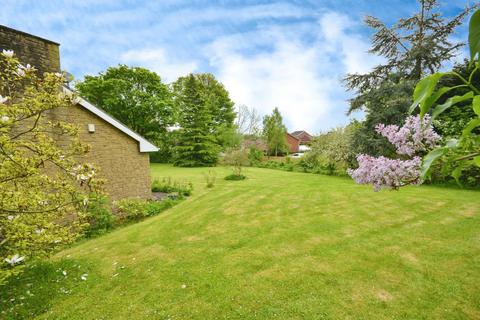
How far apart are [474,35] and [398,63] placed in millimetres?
17997

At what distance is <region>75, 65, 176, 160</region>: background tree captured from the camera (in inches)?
1036

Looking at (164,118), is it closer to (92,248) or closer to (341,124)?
(341,124)

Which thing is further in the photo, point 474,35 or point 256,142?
point 256,142

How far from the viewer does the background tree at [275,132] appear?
3425 cm

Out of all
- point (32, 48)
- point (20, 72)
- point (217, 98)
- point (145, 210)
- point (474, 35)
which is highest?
point (217, 98)

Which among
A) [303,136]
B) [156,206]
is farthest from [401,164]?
[303,136]

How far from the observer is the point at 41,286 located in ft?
13.5

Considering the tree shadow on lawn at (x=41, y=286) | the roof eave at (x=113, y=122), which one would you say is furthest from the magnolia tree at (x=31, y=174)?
the roof eave at (x=113, y=122)

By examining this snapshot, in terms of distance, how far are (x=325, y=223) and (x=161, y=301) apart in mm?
4427

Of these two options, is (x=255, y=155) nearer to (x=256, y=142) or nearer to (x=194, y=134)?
(x=256, y=142)

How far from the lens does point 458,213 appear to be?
6.45 metres

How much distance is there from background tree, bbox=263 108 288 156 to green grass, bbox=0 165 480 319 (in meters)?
27.5

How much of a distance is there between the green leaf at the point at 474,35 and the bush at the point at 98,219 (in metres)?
8.43

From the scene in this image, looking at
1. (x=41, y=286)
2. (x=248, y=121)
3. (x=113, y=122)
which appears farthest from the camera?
(x=248, y=121)
